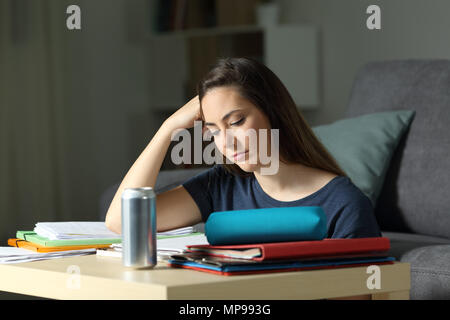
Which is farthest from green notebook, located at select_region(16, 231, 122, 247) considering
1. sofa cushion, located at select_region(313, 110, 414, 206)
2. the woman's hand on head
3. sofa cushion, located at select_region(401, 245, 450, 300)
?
sofa cushion, located at select_region(313, 110, 414, 206)

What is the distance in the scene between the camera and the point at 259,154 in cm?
130

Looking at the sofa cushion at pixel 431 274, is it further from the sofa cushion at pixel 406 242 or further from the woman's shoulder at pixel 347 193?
the woman's shoulder at pixel 347 193

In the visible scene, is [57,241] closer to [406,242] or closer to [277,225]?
[277,225]

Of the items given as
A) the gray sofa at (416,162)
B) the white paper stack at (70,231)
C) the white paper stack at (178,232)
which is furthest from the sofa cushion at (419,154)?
the white paper stack at (70,231)

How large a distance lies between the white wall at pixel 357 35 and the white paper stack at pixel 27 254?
248cm

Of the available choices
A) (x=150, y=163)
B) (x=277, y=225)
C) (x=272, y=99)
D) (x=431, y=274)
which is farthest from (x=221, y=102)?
(x=431, y=274)

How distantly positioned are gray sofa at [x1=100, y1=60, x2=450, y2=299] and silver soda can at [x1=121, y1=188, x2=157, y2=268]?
988 millimetres

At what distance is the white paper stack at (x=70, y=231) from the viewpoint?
1.30 metres

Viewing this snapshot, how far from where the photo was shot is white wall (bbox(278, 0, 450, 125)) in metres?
3.40

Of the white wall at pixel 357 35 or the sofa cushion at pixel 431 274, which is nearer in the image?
the sofa cushion at pixel 431 274

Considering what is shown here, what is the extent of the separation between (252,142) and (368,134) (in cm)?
102

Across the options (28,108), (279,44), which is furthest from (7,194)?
(279,44)

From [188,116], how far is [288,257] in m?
0.51
